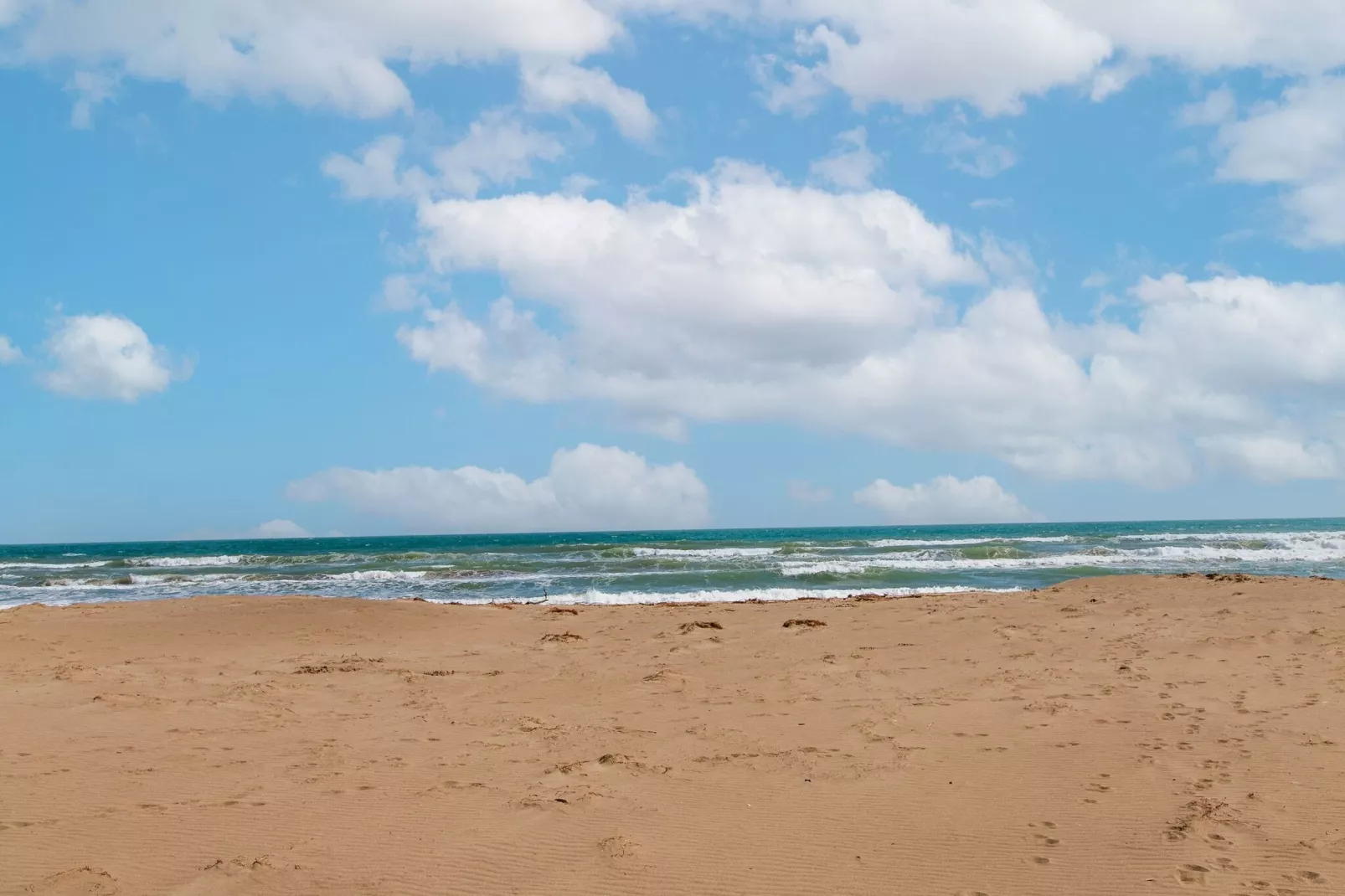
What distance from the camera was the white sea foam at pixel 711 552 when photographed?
118ft

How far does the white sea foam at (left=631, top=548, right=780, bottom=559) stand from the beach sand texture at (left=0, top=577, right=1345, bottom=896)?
81.5 feet

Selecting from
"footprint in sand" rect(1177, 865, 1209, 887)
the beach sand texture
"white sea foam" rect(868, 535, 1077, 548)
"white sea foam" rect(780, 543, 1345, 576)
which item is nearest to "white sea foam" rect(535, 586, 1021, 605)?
"white sea foam" rect(780, 543, 1345, 576)

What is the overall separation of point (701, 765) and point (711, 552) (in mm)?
33013

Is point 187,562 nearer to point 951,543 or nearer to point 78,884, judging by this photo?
point 951,543

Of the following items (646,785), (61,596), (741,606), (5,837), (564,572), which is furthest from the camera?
(564,572)

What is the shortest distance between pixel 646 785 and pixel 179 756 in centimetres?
345

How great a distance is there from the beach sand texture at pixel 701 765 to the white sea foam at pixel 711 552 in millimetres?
24827

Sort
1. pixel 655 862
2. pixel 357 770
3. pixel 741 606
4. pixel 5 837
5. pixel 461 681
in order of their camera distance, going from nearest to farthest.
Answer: pixel 655 862
pixel 5 837
pixel 357 770
pixel 461 681
pixel 741 606

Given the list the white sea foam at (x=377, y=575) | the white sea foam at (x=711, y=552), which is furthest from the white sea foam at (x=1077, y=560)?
the white sea foam at (x=377, y=575)

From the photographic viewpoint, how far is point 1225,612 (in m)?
11.5

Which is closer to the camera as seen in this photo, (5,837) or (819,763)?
(5,837)

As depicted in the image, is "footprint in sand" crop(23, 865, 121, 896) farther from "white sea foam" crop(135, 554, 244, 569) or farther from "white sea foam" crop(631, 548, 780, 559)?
"white sea foam" crop(135, 554, 244, 569)

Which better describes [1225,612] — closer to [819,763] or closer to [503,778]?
[819,763]

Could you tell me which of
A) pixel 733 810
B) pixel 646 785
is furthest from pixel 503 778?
pixel 733 810
